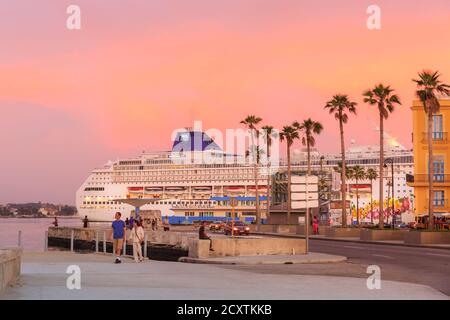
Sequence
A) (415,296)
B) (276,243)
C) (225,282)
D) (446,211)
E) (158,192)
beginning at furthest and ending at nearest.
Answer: (158,192) < (446,211) < (276,243) < (225,282) < (415,296)

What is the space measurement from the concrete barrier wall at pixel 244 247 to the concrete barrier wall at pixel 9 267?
43.9 ft

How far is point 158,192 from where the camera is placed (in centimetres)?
18325

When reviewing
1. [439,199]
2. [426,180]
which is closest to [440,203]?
[439,199]

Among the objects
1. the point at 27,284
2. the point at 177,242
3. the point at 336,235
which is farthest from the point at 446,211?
the point at 27,284

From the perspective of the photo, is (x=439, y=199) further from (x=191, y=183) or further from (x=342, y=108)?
(x=191, y=183)

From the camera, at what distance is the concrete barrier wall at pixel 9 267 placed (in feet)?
49.5

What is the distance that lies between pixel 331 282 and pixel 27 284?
762 centimetres

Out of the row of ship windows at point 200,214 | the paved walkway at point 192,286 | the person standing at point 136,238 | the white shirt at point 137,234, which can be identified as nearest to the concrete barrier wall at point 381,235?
the person standing at point 136,238

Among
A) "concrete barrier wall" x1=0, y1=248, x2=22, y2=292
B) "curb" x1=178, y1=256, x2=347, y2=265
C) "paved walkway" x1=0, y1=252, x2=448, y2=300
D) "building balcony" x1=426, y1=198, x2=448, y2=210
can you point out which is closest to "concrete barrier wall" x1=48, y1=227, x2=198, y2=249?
"curb" x1=178, y1=256, x2=347, y2=265

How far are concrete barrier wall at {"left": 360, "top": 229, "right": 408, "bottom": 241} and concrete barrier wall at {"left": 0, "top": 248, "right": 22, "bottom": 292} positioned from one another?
44.0 metres

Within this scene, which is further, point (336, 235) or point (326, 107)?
point (326, 107)

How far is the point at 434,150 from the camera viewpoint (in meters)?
77.7

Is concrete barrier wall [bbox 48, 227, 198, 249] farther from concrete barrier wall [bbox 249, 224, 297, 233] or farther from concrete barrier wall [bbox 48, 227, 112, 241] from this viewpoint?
concrete barrier wall [bbox 249, 224, 297, 233]
